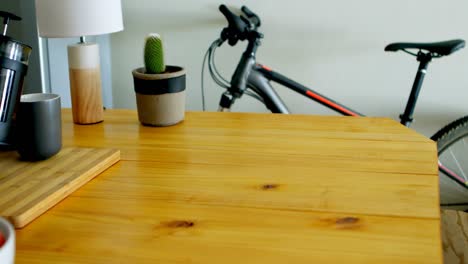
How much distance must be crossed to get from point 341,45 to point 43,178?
4.73 ft

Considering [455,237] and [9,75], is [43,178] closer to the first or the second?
[9,75]

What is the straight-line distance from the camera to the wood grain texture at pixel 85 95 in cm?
116

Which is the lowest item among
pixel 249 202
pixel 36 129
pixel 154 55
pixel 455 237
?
pixel 455 237

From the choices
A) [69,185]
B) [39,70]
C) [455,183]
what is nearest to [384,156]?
[69,185]

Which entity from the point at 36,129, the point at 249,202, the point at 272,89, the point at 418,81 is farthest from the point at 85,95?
the point at 418,81

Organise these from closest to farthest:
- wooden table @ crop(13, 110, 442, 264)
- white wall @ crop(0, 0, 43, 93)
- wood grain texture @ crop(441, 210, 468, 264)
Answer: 1. wooden table @ crop(13, 110, 442, 264)
2. wood grain texture @ crop(441, 210, 468, 264)
3. white wall @ crop(0, 0, 43, 93)

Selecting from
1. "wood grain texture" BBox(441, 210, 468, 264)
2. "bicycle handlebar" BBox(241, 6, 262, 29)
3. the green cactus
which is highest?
"bicycle handlebar" BBox(241, 6, 262, 29)

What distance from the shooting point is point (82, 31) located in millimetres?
1126

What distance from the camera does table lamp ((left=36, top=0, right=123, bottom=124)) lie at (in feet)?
3.66

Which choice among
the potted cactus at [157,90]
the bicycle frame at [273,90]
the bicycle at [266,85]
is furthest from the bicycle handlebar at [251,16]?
the potted cactus at [157,90]

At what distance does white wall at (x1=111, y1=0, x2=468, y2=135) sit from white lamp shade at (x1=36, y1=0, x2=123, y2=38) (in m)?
0.99

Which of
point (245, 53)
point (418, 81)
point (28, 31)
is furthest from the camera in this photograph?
point (245, 53)

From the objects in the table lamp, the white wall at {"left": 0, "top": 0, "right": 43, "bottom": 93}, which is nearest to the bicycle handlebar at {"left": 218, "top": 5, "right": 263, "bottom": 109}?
the white wall at {"left": 0, "top": 0, "right": 43, "bottom": 93}

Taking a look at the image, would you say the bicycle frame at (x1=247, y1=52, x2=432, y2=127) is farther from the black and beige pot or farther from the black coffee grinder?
the black coffee grinder
